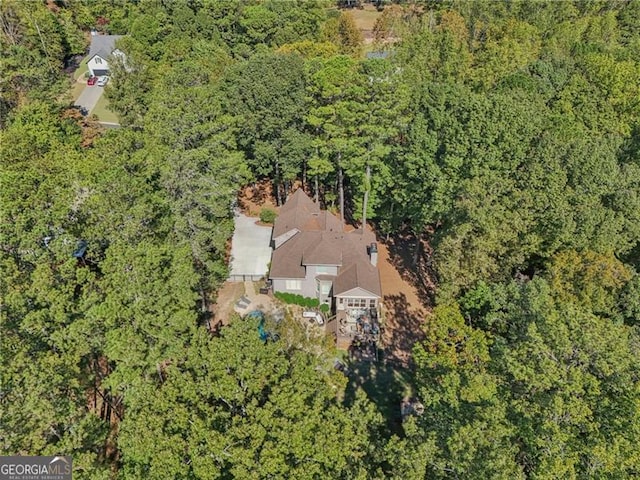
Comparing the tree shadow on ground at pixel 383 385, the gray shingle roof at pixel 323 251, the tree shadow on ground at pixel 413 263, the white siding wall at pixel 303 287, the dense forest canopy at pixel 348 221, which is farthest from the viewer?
the tree shadow on ground at pixel 413 263

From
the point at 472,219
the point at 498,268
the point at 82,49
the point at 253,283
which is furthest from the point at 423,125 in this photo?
the point at 82,49

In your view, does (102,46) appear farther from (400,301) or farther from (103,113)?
(400,301)

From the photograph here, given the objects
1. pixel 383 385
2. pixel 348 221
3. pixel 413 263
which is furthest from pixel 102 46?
pixel 383 385

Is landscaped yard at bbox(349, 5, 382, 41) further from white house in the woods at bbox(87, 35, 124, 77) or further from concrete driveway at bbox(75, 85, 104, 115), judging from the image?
concrete driveway at bbox(75, 85, 104, 115)

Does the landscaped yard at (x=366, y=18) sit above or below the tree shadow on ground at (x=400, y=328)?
above

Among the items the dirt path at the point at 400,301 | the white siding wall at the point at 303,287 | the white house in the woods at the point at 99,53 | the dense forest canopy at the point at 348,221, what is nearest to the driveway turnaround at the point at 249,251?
the white siding wall at the point at 303,287

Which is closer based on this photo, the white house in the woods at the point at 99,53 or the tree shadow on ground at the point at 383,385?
the tree shadow on ground at the point at 383,385

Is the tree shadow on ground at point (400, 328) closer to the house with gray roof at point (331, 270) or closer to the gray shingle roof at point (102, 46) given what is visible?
the house with gray roof at point (331, 270)

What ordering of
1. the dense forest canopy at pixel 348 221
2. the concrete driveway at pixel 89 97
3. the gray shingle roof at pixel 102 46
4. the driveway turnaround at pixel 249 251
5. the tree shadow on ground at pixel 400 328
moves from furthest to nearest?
the gray shingle roof at pixel 102 46 < the concrete driveway at pixel 89 97 < the driveway turnaround at pixel 249 251 < the tree shadow on ground at pixel 400 328 < the dense forest canopy at pixel 348 221
